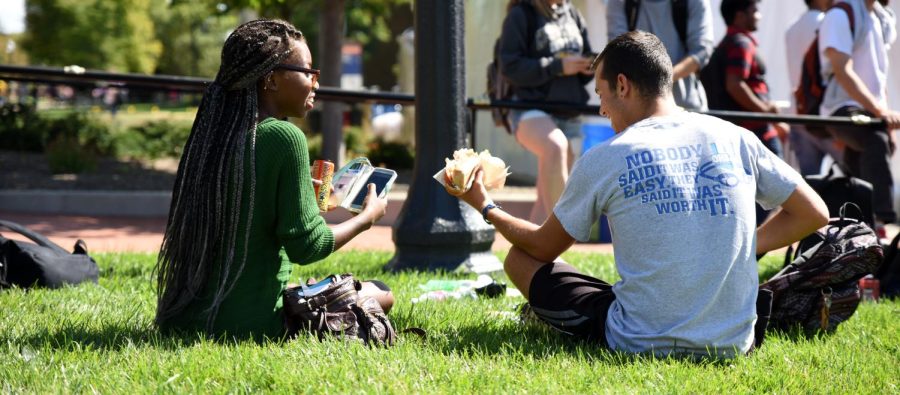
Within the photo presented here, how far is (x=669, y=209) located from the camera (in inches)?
134

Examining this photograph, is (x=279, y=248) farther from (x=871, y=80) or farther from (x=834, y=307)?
(x=871, y=80)

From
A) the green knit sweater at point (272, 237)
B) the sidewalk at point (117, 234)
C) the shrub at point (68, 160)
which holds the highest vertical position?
the green knit sweater at point (272, 237)

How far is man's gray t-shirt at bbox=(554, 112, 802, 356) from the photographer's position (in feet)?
11.2

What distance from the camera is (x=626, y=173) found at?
11.3 feet

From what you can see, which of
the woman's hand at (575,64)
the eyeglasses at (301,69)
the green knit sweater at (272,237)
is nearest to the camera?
the green knit sweater at (272,237)

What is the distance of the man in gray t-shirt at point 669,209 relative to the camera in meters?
3.41

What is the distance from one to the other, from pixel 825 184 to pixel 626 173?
3.03 metres

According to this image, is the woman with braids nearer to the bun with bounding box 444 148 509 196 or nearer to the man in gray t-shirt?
the bun with bounding box 444 148 509 196

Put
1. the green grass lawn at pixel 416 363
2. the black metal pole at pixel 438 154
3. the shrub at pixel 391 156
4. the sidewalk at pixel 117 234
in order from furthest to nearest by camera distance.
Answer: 1. the shrub at pixel 391 156
2. the sidewalk at pixel 117 234
3. the black metal pole at pixel 438 154
4. the green grass lawn at pixel 416 363

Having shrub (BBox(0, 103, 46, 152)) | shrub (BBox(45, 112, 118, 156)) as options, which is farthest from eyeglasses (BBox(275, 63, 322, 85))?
shrub (BBox(0, 103, 46, 152))

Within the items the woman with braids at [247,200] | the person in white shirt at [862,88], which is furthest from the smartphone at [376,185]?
the person in white shirt at [862,88]

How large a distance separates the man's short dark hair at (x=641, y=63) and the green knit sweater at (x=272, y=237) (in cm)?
117

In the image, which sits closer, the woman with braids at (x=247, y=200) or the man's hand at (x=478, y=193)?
the woman with braids at (x=247, y=200)

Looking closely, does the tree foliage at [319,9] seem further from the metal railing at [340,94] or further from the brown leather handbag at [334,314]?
the brown leather handbag at [334,314]
